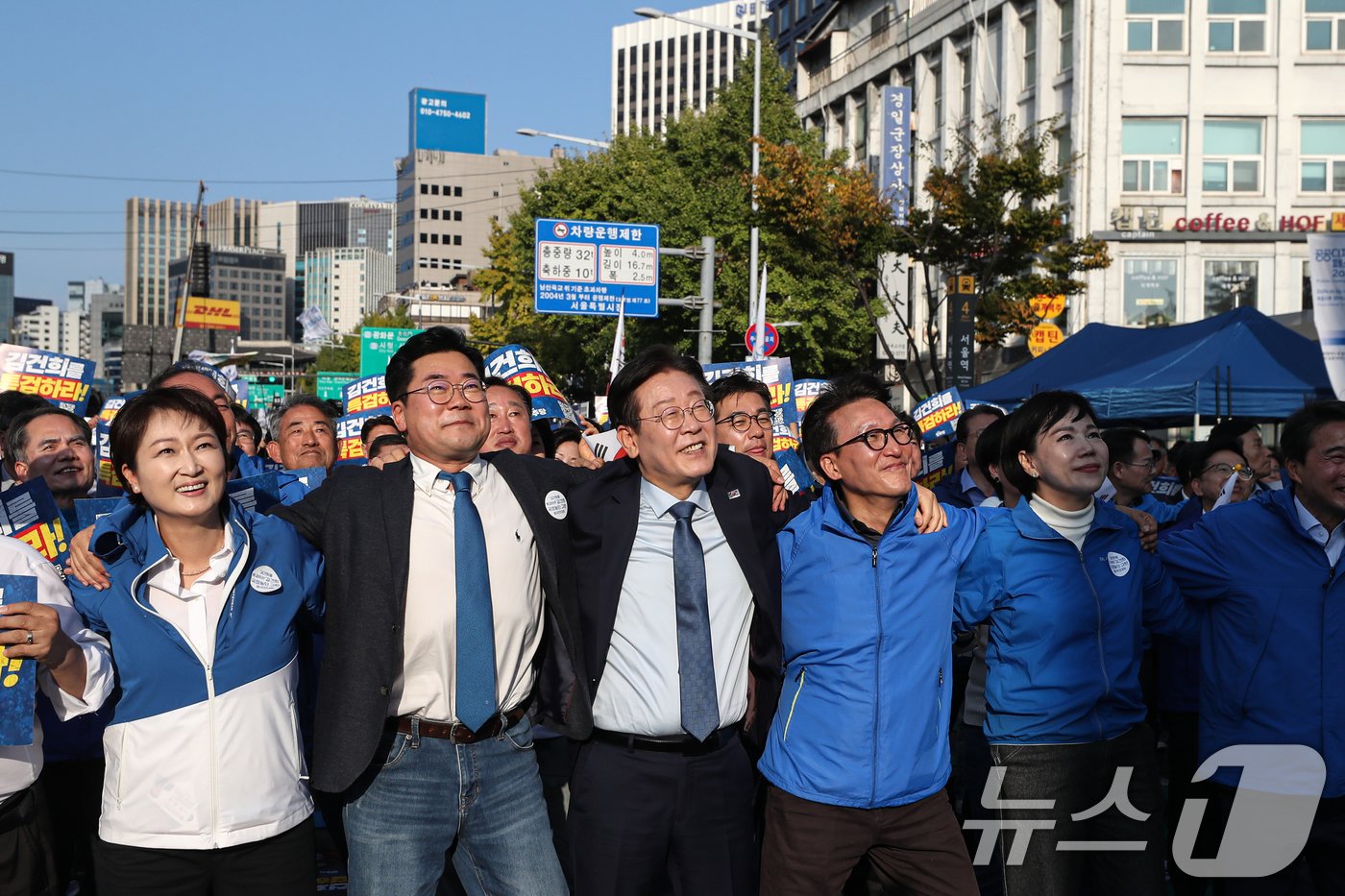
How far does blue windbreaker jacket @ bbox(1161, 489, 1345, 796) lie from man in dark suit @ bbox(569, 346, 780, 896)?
5.25ft

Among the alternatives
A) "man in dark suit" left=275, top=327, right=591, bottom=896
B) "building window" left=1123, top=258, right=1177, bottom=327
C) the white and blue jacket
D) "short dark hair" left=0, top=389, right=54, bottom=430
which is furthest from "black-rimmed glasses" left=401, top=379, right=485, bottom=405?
"building window" left=1123, top=258, right=1177, bottom=327

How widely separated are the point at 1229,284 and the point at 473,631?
28.2 metres

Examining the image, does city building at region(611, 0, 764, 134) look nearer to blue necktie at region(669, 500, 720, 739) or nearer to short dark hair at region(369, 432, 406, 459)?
short dark hair at region(369, 432, 406, 459)

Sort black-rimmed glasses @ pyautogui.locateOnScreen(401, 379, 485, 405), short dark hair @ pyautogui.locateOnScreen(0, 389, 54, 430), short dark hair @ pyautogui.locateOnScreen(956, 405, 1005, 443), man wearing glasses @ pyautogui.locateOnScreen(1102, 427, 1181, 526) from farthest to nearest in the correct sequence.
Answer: short dark hair @ pyautogui.locateOnScreen(0, 389, 54, 430) < short dark hair @ pyautogui.locateOnScreen(956, 405, 1005, 443) < man wearing glasses @ pyautogui.locateOnScreen(1102, 427, 1181, 526) < black-rimmed glasses @ pyautogui.locateOnScreen(401, 379, 485, 405)

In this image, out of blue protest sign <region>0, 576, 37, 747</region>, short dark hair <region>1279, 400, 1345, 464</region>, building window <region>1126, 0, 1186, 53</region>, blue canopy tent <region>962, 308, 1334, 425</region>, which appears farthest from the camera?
building window <region>1126, 0, 1186, 53</region>

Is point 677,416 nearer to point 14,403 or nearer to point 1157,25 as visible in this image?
point 14,403

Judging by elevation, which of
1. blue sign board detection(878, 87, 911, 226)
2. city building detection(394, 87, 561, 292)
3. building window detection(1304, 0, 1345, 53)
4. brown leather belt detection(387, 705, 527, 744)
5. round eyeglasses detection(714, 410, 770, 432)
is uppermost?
city building detection(394, 87, 561, 292)

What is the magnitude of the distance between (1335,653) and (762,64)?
32.2 metres

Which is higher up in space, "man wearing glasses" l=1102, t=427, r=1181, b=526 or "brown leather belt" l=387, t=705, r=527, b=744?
"man wearing glasses" l=1102, t=427, r=1181, b=526

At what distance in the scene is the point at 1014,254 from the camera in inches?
874

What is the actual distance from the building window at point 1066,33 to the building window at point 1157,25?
3.96 feet

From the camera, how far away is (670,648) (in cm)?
388

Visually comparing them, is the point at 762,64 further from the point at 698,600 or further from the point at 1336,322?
the point at 698,600

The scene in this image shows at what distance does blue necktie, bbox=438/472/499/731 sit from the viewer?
3645 millimetres
